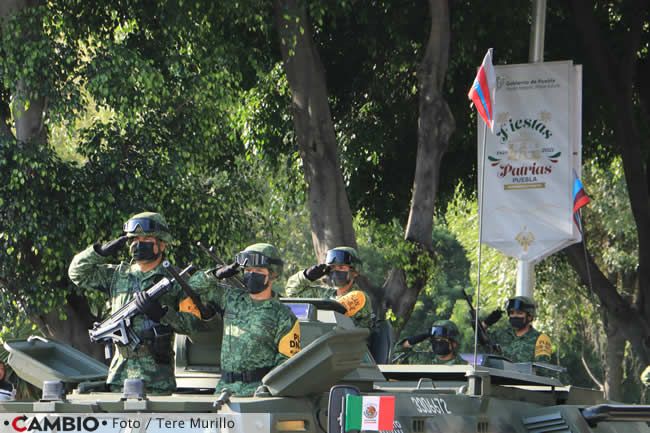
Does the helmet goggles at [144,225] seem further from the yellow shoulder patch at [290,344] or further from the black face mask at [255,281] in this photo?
the yellow shoulder patch at [290,344]

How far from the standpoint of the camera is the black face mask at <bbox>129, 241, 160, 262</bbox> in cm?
977

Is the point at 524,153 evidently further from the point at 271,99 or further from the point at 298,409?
the point at 298,409

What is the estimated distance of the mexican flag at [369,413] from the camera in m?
7.14

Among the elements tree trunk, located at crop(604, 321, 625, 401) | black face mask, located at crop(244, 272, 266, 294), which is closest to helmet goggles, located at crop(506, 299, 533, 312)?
black face mask, located at crop(244, 272, 266, 294)

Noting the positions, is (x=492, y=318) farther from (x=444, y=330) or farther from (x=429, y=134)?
(x=429, y=134)

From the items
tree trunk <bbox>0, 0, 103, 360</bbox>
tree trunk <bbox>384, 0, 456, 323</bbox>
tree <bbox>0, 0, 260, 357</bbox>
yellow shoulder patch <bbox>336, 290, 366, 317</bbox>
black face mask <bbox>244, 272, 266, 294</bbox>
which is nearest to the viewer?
black face mask <bbox>244, 272, 266, 294</bbox>

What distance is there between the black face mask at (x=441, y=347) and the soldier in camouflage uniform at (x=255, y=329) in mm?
5002

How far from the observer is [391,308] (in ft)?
53.4

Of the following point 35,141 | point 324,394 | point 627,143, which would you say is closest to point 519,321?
point 35,141

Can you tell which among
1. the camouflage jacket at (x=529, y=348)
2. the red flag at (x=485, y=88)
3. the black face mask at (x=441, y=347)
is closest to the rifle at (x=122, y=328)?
the red flag at (x=485, y=88)

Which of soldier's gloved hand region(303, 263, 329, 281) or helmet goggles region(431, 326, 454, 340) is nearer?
soldier's gloved hand region(303, 263, 329, 281)

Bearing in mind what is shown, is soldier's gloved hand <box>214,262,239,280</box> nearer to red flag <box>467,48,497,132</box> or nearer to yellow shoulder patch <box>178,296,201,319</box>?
yellow shoulder patch <box>178,296,201,319</box>

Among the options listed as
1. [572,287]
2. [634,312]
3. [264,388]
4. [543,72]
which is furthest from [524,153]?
[572,287]

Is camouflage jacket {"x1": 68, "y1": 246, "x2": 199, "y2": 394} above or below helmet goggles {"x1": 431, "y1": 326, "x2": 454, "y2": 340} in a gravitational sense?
below
